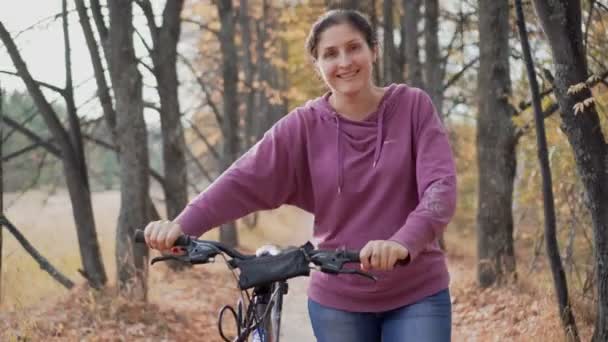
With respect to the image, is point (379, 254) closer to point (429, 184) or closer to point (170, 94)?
point (429, 184)

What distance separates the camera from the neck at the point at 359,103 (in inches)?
126

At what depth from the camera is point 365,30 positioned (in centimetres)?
317

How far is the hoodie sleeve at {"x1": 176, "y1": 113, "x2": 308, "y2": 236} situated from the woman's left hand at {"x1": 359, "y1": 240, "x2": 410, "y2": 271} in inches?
29.6

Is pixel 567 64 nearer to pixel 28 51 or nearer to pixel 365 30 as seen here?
pixel 365 30

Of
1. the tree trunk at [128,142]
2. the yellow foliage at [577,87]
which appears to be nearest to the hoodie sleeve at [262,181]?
the yellow foliage at [577,87]

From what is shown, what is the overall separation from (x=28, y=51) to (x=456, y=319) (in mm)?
5597

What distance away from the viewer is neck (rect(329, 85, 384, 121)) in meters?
3.21

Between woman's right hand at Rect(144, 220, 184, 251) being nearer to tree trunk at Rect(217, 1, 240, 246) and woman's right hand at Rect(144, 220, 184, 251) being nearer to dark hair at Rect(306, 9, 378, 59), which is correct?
dark hair at Rect(306, 9, 378, 59)

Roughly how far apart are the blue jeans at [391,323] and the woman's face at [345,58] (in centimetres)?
84

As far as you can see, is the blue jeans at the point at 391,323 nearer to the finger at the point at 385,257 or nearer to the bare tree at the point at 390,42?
the finger at the point at 385,257

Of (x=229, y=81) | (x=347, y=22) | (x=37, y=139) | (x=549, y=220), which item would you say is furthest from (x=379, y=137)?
(x=229, y=81)

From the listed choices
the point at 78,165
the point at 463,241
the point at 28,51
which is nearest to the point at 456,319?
the point at 78,165

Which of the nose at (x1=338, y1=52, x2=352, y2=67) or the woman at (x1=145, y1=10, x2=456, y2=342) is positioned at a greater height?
the nose at (x1=338, y1=52, x2=352, y2=67)

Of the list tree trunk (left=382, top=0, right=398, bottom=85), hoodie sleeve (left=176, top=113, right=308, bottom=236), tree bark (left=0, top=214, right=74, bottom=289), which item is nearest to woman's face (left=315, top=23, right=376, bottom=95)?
hoodie sleeve (left=176, top=113, right=308, bottom=236)
